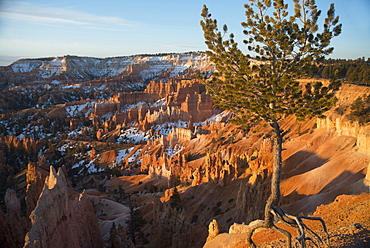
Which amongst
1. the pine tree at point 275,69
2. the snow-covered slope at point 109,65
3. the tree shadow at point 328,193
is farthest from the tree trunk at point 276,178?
the snow-covered slope at point 109,65

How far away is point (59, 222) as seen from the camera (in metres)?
13.5

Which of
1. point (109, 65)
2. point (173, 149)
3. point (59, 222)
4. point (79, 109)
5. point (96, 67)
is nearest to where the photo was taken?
point (59, 222)

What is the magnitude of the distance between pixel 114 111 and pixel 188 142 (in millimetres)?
42065

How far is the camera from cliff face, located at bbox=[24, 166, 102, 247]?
1186cm

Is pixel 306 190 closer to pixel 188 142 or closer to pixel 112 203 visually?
pixel 112 203

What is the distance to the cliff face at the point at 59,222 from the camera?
11.9 meters

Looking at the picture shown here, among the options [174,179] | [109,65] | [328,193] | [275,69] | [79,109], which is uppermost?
[275,69]

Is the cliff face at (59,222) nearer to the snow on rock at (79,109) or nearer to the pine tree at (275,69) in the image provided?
the pine tree at (275,69)

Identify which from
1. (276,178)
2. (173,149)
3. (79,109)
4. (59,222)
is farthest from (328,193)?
(79,109)

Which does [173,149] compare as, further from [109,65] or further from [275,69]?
[109,65]

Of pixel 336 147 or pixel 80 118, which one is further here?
pixel 80 118

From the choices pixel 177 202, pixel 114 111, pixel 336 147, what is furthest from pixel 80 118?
pixel 336 147

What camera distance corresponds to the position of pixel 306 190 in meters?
19.3

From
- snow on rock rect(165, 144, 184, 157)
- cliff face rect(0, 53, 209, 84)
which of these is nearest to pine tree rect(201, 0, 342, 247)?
snow on rock rect(165, 144, 184, 157)
